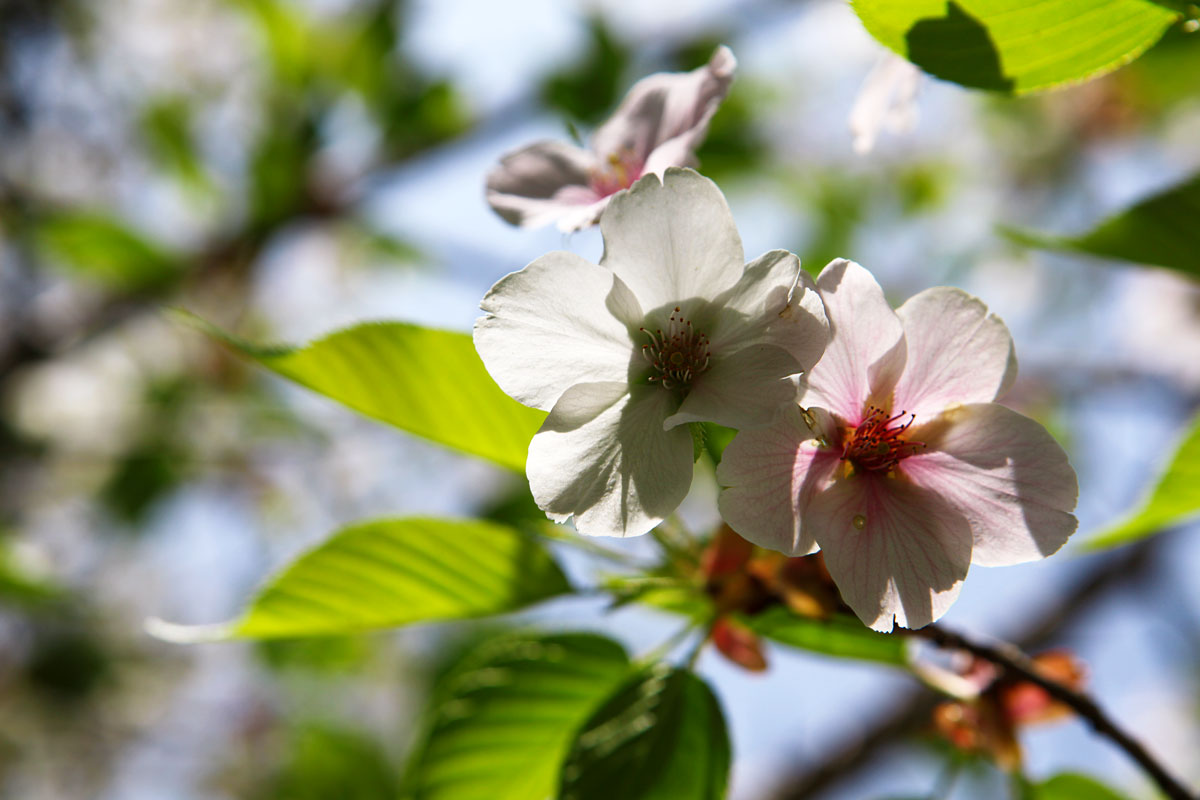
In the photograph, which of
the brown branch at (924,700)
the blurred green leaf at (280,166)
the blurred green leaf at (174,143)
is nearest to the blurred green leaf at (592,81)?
the blurred green leaf at (280,166)

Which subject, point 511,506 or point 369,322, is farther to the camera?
point 511,506

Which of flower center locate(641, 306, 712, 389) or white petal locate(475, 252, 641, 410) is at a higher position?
white petal locate(475, 252, 641, 410)

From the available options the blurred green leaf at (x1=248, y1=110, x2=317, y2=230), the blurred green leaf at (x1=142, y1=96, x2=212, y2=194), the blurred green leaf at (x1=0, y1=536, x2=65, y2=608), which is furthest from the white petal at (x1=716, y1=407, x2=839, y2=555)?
the blurred green leaf at (x1=142, y1=96, x2=212, y2=194)

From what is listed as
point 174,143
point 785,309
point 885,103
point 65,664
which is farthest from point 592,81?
point 65,664

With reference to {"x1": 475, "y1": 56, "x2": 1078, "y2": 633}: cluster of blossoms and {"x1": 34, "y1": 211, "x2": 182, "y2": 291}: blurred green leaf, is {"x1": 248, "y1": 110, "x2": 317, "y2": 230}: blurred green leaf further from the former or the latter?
{"x1": 475, "y1": 56, "x2": 1078, "y2": 633}: cluster of blossoms

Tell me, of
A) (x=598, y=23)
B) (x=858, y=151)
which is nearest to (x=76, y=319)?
(x=598, y=23)

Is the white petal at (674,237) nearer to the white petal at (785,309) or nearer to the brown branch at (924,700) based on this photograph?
the white petal at (785,309)

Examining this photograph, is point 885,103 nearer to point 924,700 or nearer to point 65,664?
point 924,700

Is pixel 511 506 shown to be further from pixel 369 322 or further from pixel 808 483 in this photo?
pixel 808 483
